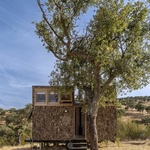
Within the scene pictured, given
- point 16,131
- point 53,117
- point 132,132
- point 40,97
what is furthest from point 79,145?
point 16,131

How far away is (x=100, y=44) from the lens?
45.3ft

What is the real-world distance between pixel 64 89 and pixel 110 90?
2.72 meters

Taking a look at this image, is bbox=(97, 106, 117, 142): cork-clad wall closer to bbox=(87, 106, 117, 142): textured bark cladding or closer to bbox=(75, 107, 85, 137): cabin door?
bbox=(87, 106, 117, 142): textured bark cladding

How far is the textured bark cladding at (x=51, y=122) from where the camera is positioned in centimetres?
1884

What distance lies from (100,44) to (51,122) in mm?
7501

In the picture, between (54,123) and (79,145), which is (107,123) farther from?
(54,123)

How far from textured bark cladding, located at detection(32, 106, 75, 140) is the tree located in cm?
390

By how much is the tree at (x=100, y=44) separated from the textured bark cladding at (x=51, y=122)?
390cm

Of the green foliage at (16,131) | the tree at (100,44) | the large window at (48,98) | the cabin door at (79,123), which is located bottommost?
the green foliage at (16,131)

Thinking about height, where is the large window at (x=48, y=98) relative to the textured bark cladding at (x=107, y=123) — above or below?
above

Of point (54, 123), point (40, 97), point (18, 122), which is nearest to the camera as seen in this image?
point (54, 123)

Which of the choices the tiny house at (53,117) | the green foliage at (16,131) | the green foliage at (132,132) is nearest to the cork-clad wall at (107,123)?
the tiny house at (53,117)

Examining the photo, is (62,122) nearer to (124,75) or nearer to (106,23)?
(124,75)

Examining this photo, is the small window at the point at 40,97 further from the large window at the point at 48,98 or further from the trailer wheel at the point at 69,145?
the trailer wheel at the point at 69,145
